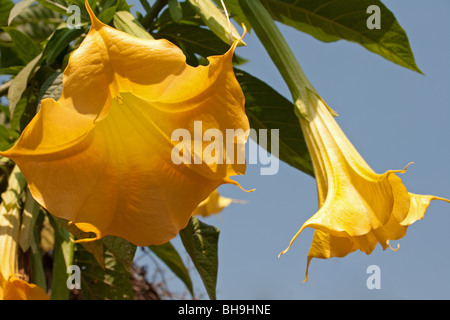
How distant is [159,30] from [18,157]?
73 centimetres

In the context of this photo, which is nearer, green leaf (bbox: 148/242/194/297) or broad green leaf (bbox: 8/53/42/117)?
broad green leaf (bbox: 8/53/42/117)

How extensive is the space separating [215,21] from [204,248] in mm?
532

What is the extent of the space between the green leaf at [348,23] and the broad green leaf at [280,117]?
7.8 inches

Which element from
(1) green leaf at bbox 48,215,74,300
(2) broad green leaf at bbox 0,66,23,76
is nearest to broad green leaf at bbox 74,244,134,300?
(1) green leaf at bbox 48,215,74,300

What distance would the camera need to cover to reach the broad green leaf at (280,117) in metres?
1.48

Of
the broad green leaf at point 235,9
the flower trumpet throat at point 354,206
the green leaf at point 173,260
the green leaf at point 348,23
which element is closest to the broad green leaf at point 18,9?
the broad green leaf at point 235,9

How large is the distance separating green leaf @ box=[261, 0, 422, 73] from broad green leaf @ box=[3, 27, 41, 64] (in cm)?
64

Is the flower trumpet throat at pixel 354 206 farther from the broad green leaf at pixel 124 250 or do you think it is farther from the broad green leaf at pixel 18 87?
the broad green leaf at pixel 18 87

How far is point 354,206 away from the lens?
41.1 inches

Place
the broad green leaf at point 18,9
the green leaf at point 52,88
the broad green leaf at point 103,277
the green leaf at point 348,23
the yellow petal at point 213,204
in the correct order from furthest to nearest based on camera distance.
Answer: the yellow petal at point 213,204 → the broad green leaf at point 103,277 → the green leaf at point 348,23 → the broad green leaf at point 18,9 → the green leaf at point 52,88

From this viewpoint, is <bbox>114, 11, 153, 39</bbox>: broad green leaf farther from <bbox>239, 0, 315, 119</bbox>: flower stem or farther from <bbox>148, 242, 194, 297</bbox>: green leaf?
<bbox>148, 242, 194, 297</bbox>: green leaf

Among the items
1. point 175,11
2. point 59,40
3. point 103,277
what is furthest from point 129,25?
point 103,277

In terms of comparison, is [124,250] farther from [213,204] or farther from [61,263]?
[213,204]

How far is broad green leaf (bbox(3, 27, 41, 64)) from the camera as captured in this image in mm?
1509
